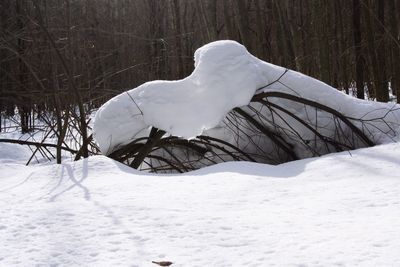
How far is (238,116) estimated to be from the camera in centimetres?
441

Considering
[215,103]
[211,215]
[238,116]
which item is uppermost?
[215,103]

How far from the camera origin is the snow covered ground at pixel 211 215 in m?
1.61

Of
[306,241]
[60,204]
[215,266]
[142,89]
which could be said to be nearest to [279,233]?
[306,241]

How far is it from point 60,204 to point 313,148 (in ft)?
8.56

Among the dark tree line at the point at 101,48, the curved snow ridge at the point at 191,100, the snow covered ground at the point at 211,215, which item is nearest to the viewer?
the snow covered ground at the point at 211,215

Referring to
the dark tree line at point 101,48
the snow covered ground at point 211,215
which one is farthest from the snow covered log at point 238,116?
the snow covered ground at point 211,215

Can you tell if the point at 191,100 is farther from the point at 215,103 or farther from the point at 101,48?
the point at 101,48

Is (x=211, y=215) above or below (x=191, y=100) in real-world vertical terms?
below

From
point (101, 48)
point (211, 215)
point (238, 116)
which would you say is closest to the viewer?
point (211, 215)

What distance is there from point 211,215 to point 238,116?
241 cm

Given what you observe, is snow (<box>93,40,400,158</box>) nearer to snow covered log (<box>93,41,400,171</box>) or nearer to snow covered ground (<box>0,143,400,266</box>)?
snow covered log (<box>93,41,400,171</box>)

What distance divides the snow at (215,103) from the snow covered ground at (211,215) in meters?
0.68

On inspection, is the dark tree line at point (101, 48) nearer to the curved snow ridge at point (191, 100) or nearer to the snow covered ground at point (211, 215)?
the curved snow ridge at point (191, 100)

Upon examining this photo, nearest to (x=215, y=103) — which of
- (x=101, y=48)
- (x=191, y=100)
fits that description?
(x=191, y=100)
